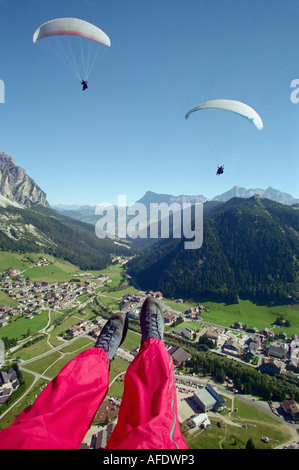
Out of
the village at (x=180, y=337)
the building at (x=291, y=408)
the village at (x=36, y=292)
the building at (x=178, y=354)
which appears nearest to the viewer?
the building at (x=291, y=408)

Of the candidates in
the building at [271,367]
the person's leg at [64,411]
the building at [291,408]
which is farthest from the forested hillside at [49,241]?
the person's leg at [64,411]

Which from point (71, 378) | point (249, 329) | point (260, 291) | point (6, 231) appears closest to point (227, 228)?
point (260, 291)

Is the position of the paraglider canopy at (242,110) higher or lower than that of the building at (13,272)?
higher

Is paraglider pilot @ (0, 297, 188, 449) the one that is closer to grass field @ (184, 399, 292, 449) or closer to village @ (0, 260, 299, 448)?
village @ (0, 260, 299, 448)

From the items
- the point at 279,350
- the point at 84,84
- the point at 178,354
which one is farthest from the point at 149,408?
the point at 279,350

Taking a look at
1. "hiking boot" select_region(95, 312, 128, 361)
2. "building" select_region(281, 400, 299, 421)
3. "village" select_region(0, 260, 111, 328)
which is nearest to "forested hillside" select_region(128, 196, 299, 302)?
"village" select_region(0, 260, 111, 328)

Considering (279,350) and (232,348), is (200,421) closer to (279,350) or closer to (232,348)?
(232,348)

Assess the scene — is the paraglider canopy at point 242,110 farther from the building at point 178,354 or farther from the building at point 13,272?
the building at point 13,272
